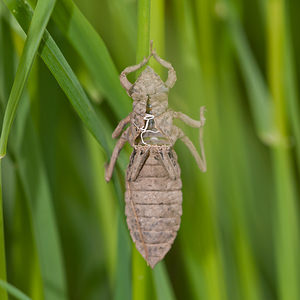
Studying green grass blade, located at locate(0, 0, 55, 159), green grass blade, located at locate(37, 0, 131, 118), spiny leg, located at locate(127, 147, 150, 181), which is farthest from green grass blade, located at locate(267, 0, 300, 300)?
green grass blade, located at locate(0, 0, 55, 159)

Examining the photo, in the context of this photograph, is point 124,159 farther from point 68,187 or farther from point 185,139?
point 68,187

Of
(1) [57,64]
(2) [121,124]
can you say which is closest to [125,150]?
(2) [121,124]

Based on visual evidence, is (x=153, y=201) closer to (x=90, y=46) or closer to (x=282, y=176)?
(x=90, y=46)

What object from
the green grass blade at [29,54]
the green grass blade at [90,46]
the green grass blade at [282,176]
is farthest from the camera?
the green grass blade at [282,176]

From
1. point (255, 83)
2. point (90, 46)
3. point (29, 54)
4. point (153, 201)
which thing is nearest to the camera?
point (29, 54)

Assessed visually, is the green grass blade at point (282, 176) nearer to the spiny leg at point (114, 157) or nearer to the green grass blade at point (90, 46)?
the spiny leg at point (114, 157)

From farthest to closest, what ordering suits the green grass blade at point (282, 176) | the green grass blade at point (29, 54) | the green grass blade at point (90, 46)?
the green grass blade at point (282, 176) < the green grass blade at point (90, 46) < the green grass blade at point (29, 54)

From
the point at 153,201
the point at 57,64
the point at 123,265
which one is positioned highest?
the point at 57,64

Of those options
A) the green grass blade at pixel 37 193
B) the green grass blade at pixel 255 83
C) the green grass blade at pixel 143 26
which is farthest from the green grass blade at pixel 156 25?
the green grass blade at pixel 255 83
